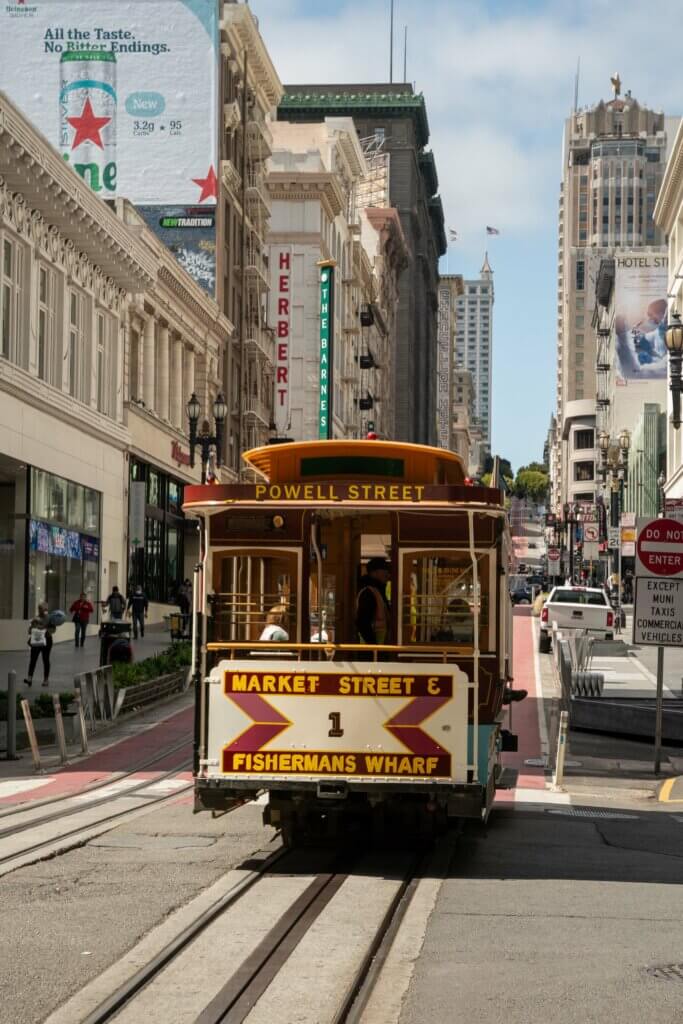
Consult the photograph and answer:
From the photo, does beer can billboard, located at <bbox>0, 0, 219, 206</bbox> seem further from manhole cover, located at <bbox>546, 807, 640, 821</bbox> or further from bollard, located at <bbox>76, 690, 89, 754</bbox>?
manhole cover, located at <bbox>546, 807, 640, 821</bbox>

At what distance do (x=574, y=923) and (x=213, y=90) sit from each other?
60.9 metres

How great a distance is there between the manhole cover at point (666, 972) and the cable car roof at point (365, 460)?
16.8 feet

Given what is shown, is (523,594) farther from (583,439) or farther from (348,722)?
(348,722)

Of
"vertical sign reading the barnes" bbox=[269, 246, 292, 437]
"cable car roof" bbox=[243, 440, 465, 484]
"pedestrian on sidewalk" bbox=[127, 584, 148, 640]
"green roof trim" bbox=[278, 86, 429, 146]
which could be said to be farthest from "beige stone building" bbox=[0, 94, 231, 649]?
"green roof trim" bbox=[278, 86, 429, 146]

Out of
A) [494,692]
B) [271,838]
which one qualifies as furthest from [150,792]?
[494,692]

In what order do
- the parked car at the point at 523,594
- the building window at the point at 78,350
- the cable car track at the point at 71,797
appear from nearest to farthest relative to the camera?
the cable car track at the point at 71,797 → the building window at the point at 78,350 → the parked car at the point at 523,594

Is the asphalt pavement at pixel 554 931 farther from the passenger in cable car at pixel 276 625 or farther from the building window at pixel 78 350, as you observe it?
the building window at pixel 78 350

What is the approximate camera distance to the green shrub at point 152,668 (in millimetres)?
28527

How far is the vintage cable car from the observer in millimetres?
11805

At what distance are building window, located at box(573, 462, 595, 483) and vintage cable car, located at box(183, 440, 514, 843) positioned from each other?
569 ft

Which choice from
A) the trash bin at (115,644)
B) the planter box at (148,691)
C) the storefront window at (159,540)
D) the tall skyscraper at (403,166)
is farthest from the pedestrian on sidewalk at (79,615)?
the tall skyscraper at (403,166)

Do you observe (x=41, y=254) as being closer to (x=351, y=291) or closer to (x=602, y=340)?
(x=351, y=291)

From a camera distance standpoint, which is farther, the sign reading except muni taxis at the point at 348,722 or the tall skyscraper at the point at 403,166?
the tall skyscraper at the point at 403,166

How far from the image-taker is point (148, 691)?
95.8ft
